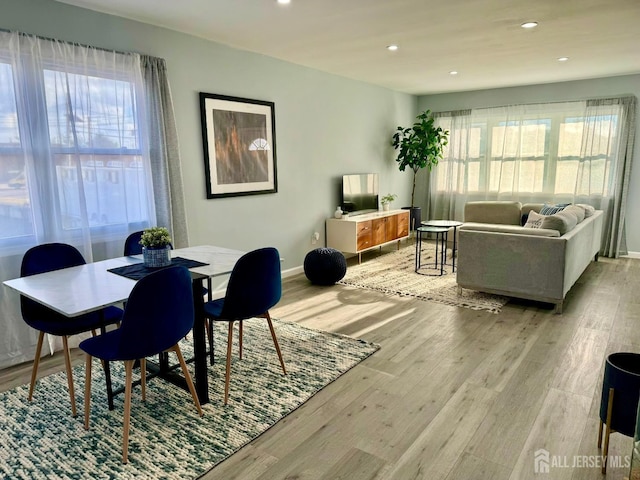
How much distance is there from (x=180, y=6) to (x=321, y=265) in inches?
113

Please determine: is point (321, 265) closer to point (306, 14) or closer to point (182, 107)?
point (182, 107)

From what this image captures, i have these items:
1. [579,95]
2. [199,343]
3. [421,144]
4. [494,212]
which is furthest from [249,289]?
[579,95]

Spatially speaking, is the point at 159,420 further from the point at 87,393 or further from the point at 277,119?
the point at 277,119

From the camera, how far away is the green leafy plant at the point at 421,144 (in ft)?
23.0

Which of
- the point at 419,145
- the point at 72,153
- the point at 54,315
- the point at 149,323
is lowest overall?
the point at 54,315

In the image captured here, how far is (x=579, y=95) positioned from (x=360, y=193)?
354 cm

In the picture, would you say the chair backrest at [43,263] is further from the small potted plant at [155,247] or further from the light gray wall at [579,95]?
the light gray wall at [579,95]

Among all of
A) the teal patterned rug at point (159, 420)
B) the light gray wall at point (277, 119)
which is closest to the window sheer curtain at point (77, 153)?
the light gray wall at point (277, 119)

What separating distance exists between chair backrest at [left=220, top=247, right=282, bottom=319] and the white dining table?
0.10 meters

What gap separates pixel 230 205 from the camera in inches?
179

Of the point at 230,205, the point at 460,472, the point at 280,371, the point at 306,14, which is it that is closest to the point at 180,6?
the point at 306,14

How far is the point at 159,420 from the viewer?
2.38m

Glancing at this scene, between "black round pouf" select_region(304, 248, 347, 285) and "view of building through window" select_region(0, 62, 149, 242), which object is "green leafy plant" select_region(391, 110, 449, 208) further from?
"view of building through window" select_region(0, 62, 149, 242)

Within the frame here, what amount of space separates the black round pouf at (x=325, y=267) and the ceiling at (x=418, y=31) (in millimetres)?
2226
